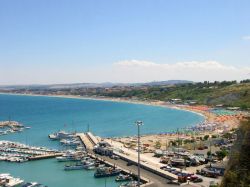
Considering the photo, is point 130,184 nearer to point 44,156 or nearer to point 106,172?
point 106,172

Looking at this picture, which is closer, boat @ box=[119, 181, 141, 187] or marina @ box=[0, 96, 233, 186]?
boat @ box=[119, 181, 141, 187]

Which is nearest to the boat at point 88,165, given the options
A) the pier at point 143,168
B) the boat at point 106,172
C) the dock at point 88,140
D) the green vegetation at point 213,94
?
the pier at point 143,168

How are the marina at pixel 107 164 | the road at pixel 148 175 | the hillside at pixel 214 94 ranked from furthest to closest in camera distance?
1. the hillside at pixel 214 94
2. the marina at pixel 107 164
3. the road at pixel 148 175

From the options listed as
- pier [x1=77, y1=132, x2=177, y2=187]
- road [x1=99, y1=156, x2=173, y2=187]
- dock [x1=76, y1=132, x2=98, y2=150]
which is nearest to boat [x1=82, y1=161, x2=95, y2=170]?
pier [x1=77, y1=132, x2=177, y2=187]

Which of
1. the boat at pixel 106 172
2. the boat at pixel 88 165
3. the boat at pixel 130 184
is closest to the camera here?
the boat at pixel 130 184

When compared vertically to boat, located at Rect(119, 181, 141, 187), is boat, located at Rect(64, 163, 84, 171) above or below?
→ below

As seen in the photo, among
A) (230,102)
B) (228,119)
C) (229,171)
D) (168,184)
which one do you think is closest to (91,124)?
(228,119)

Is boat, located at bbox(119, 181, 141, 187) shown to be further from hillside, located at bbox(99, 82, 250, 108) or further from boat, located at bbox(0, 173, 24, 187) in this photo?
hillside, located at bbox(99, 82, 250, 108)

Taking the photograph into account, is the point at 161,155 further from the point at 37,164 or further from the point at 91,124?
the point at 91,124

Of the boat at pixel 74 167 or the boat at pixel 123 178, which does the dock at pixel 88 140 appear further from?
the boat at pixel 123 178
